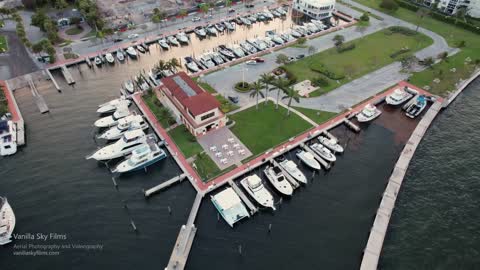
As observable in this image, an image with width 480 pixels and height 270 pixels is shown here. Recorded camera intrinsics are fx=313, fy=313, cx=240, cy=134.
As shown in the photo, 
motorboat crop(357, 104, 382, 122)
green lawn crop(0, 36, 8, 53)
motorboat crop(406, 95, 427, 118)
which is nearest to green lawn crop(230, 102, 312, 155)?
motorboat crop(357, 104, 382, 122)

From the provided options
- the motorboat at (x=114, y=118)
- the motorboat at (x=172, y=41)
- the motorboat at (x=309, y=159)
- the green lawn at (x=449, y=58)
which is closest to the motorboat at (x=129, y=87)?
the motorboat at (x=114, y=118)

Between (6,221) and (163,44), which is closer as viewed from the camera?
(6,221)

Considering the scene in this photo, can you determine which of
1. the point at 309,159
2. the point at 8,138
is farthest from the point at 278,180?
the point at 8,138

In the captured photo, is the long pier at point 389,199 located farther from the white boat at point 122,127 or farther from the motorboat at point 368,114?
the white boat at point 122,127

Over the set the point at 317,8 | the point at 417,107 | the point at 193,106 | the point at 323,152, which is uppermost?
the point at 317,8

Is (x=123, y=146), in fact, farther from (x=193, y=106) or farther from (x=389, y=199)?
(x=389, y=199)

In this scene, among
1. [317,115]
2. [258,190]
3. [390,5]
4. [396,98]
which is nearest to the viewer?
[258,190]
